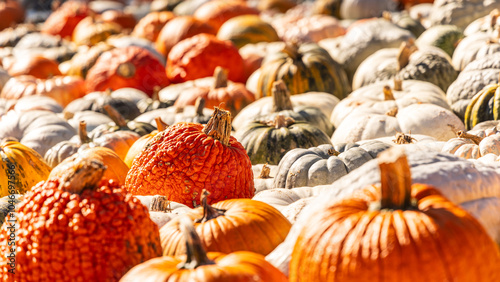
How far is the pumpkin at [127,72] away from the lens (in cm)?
821

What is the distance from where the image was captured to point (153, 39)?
10.7 m

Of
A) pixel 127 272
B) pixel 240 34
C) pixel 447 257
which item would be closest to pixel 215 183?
pixel 127 272

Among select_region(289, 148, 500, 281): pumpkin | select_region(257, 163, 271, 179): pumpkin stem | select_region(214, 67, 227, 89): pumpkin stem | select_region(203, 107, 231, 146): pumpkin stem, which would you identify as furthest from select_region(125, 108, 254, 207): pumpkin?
select_region(214, 67, 227, 89): pumpkin stem

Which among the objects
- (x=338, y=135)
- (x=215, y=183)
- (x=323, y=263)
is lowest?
(x=338, y=135)

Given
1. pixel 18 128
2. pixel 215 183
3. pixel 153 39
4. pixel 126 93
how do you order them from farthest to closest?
pixel 153 39 < pixel 126 93 < pixel 18 128 < pixel 215 183

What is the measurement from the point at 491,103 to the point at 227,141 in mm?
2341

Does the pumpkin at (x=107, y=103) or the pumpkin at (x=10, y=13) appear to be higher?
Answer: the pumpkin at (x=10, y=13)

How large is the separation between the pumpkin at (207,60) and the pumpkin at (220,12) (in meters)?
2.34

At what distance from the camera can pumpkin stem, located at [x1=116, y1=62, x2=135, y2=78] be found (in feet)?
26.9

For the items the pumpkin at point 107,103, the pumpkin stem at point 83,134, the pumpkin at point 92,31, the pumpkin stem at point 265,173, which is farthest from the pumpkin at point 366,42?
the pumpkin at point 92,31

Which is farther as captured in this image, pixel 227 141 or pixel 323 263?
pixel 227 141

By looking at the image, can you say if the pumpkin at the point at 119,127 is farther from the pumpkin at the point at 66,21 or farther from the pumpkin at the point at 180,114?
the pumpkin at the point at 66,21

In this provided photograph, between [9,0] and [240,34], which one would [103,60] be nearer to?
[240,34]

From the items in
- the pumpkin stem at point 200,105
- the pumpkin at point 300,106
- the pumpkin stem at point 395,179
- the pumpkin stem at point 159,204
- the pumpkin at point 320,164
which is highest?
the pumpkin stem at point 395,179
